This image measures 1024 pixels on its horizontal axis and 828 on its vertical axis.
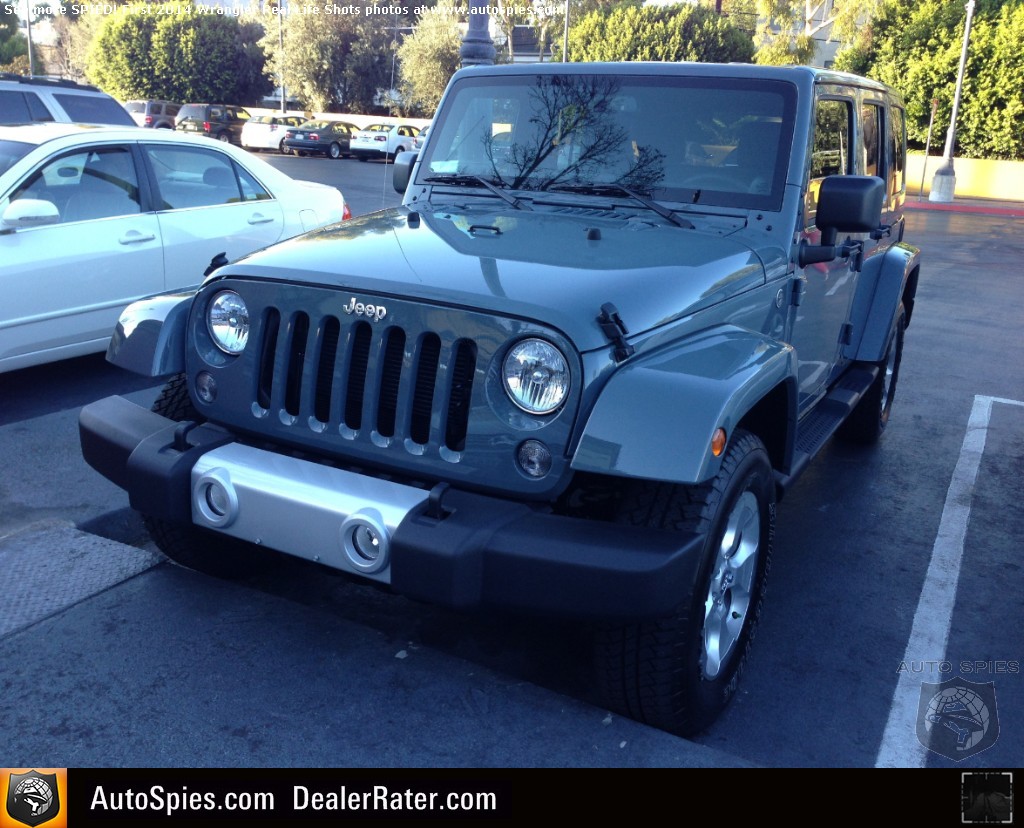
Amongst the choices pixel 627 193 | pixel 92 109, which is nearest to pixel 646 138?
pixel 627 193

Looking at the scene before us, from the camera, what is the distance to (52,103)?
10969 mm

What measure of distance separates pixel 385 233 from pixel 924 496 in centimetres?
326

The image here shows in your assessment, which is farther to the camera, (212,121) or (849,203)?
(212,121)

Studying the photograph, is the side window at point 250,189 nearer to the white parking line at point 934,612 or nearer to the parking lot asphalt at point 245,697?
the parking lot asphalt at point 245,697

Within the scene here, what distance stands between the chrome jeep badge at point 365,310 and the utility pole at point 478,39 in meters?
7.41

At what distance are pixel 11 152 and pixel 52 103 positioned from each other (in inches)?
221

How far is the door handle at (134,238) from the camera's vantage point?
621 cm

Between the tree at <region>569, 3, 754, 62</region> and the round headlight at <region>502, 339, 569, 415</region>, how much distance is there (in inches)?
1434

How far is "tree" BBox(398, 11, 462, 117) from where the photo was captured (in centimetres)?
4438

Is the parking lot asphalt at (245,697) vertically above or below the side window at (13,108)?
below

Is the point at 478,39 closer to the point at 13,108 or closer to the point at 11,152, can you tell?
the point at 13,108
